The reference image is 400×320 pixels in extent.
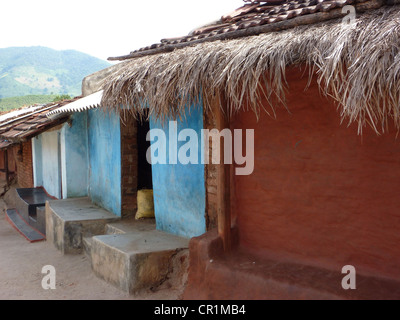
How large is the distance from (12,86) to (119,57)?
92.7 m

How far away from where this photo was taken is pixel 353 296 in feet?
10.8

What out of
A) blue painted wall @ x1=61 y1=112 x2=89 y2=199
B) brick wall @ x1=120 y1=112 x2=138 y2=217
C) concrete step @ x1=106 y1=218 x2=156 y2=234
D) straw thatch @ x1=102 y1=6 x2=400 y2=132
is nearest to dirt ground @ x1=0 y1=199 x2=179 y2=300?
concrete step @ x1=106 y1=218 x2=156 y2=234

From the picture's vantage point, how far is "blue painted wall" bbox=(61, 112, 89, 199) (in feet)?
29.2

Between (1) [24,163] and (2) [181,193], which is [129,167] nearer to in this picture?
(2) [181,193]

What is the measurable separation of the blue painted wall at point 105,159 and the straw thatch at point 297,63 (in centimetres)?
261

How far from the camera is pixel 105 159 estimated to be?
788cm

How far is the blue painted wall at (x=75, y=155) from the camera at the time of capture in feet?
29.2

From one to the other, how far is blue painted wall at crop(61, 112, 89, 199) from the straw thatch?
4398 mm

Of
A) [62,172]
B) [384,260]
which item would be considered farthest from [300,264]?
[62,172]

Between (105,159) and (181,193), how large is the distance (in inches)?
110

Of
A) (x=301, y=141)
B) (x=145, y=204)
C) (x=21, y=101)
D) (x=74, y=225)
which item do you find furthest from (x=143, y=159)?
(x=21, y=101)

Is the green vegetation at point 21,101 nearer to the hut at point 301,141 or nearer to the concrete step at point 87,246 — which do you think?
the concrete step at point 87,246

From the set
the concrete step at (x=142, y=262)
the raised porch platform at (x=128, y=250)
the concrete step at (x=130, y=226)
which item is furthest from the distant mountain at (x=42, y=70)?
the concrete step at (x=142, y=262)

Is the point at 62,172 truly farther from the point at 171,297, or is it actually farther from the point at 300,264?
the point at 300,264
